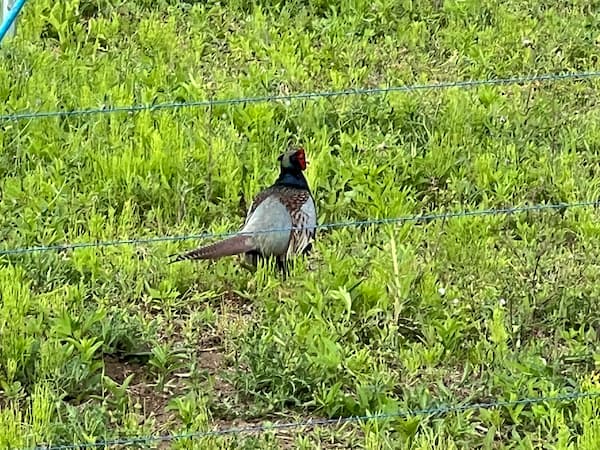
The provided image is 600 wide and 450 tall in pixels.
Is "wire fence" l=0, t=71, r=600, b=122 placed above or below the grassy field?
above

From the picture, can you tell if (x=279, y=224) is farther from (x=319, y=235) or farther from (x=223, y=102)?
(x=223, y=102)

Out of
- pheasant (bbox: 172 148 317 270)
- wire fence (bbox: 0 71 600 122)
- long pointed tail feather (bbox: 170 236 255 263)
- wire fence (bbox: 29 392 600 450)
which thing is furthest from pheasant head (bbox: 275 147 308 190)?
wire fence (bbox: 29 392 600 450)

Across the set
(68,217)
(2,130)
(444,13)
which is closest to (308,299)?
(68,217)

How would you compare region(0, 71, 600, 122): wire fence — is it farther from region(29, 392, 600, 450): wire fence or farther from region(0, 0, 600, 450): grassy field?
region(29, 392, 600, 450): wire fence

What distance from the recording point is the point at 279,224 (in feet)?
19.5

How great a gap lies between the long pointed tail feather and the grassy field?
6.2 inches

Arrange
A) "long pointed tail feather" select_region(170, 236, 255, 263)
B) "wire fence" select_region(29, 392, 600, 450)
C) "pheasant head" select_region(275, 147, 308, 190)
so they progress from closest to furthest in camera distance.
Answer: "wire fence" select_region(29, 392, 600, 450) < "long pointed tail feather" select_region(170, 236, 255, 263) < "pheasant head" select_region(275, 147, 308, 190)

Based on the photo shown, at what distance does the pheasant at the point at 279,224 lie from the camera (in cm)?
581

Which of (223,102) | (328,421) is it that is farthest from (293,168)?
(328,421)

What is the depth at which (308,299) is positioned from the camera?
557cm

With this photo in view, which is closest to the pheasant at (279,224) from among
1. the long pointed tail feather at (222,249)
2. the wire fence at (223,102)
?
the long pointed tail feather at (222,249)

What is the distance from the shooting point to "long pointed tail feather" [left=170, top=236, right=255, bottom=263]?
18.8ft

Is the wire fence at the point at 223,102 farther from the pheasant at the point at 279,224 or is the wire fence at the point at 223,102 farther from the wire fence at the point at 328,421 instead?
the wire fence at the point at 328,421

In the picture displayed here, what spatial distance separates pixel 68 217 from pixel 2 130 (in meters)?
1.04
